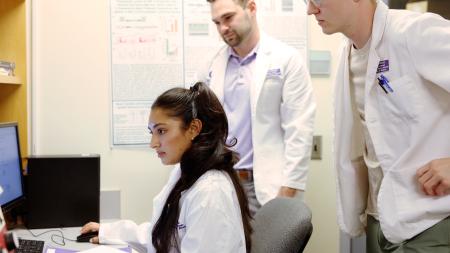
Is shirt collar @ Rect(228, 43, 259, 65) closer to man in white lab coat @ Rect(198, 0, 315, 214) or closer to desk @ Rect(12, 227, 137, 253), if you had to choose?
man in white lab coat @ Rect(198, 0, 315, 214)

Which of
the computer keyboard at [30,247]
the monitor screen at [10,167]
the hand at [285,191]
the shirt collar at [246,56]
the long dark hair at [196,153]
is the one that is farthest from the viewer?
the shirt collar at [246,56]

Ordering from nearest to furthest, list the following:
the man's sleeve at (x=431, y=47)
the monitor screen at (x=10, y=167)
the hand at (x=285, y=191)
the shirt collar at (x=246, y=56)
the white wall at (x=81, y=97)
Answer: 1. the man's sleeve at (x=431, y=47)
2. the monitor screen at (x=10, y=167)
3. the hand at (x=285, y=191)
4. the shirt collar at (x=246, y=56)
5. the white wall at (x=81, y=97)

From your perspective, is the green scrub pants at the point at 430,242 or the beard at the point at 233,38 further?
the beard at the point at 233,38

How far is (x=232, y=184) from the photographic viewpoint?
3.99 ft

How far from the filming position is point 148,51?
2213 millimetres

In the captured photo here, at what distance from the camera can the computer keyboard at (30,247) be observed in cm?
138

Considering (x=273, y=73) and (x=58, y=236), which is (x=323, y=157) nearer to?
(x=273, y=73)

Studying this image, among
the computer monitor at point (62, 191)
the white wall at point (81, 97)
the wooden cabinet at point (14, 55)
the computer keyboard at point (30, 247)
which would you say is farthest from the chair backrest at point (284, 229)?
the wooden cabinet at point (14, 55)

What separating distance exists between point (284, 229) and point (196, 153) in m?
0.32

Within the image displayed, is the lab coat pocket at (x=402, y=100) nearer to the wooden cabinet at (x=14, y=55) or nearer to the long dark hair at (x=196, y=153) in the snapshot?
the long dark hair at (x=196, y=153)

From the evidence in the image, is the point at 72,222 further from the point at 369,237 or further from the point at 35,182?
the point at 369,237

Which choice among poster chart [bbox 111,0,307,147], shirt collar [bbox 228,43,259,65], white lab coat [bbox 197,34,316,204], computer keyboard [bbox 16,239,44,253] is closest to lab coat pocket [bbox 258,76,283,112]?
white lab coat [bbox 197,34,316,204]

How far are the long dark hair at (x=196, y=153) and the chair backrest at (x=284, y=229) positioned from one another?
4 cm

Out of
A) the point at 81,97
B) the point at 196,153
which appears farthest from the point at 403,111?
the point at 81,97
